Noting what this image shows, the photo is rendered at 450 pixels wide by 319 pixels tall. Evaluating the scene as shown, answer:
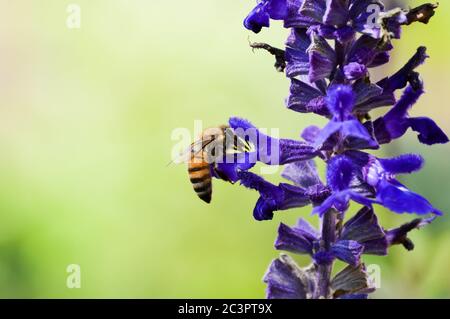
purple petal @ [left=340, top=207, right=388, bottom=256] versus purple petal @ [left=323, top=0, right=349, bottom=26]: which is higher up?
purple petal @ [left=323, top=0, right=349, bottom=26]

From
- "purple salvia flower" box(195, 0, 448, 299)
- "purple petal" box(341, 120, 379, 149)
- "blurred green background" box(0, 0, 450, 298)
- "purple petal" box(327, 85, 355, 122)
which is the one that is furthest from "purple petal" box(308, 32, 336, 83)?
"blurred green background" box(0, 0, 450, 298)

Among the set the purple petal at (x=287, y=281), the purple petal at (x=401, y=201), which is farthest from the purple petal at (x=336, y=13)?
the purple petal at (x=287, y=281)

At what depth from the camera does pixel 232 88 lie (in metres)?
6.00

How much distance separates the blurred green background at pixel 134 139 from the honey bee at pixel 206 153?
1694mm

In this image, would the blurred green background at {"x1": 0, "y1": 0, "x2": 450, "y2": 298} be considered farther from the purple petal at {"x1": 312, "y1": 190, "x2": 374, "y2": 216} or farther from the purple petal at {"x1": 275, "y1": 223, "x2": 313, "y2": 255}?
the purple petal at {"x1": 312, "y1": 190, "x2": 374, "y2": 216}

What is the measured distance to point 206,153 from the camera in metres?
3.41

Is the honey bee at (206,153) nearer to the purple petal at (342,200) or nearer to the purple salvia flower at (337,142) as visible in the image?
the purple salvia flower at (337,142)

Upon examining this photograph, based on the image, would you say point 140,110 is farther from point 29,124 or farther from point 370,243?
point 370,243

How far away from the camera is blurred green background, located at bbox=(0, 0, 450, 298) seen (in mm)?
5270

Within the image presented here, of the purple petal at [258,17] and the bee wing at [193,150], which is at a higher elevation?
the purple petal at [258,17]

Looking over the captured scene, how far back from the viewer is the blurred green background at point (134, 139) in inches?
207

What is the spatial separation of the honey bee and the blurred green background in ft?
5.56

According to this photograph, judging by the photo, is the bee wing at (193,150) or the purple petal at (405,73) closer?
the purple petal at (405,73)

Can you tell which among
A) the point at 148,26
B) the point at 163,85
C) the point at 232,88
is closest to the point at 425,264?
the point at 232,88
